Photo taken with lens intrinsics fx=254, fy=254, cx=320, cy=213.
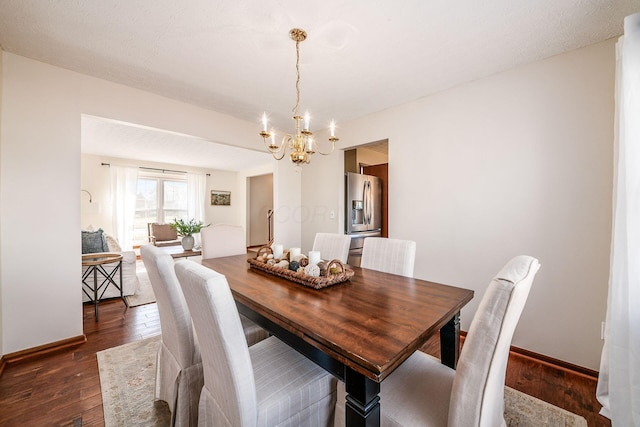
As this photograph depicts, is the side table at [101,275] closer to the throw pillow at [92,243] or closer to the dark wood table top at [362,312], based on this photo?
the throw pillow at [92,243]

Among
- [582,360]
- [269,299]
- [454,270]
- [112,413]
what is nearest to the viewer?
[269,299]

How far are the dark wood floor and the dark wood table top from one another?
3.53 ft

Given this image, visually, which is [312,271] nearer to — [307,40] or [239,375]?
[239,375]

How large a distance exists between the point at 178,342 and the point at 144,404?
721mm

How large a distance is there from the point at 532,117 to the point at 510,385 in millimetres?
2027

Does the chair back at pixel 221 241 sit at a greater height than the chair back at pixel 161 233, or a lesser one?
greater

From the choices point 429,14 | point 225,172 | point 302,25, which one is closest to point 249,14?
→ point 302,25

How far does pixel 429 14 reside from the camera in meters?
1.55

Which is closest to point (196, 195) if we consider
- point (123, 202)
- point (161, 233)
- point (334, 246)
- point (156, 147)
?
point (161, 233)

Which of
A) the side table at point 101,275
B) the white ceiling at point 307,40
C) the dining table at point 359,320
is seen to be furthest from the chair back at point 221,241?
the white ceiling at point 307,40

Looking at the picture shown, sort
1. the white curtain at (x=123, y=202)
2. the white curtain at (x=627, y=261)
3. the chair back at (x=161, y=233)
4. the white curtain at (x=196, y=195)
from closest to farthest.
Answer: the white curtain at (x=627, y=261), the white curtain at (x=123, y=202), the chair back at (x=161, y=233), the white curtain at (x=196, y=195)

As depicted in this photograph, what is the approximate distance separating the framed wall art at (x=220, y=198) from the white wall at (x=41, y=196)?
5.06 m

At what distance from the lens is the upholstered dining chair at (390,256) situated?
6.03 feet

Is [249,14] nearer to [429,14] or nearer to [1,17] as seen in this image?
[429,14]
